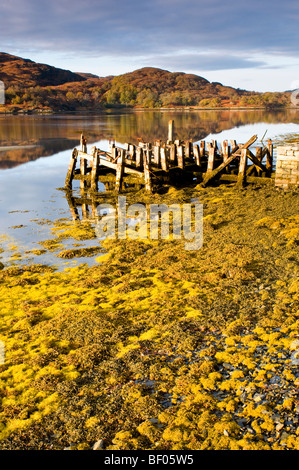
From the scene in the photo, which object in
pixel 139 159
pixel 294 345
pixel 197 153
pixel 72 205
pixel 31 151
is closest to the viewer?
pixel 294 345

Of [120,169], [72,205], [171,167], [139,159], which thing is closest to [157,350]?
[72,205]

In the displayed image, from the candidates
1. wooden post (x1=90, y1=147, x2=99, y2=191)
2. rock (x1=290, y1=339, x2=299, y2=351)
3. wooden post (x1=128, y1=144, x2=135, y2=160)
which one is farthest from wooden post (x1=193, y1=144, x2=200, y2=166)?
rock (x1=290, y1=339, x2=299, y2=351)

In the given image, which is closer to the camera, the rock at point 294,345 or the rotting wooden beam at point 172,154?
the rock at point 294,345

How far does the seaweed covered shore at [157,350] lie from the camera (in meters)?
5.11

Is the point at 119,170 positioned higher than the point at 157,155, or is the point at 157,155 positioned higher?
the point at 157,155

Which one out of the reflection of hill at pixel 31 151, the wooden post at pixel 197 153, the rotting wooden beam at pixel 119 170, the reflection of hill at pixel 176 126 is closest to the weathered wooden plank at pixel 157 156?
the rotting wooden beam at pixel 119 170

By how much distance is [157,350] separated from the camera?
6836mm

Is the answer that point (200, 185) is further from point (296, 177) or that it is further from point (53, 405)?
point (53, 405)

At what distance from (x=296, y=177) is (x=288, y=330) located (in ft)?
37.1

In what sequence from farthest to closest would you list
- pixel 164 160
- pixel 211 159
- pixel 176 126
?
pixel 176 126 < pixel 211 159 < pixel 164 160

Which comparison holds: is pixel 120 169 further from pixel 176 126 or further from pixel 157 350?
pixel 176 126

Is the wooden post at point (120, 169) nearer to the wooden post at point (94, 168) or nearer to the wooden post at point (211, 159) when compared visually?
the wooden post at point (94, 168)

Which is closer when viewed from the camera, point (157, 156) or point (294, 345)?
point (294, 345)

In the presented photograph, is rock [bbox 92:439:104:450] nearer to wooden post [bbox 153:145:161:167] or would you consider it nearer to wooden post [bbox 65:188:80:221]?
wooden post [bbox 65:188:80:221]
